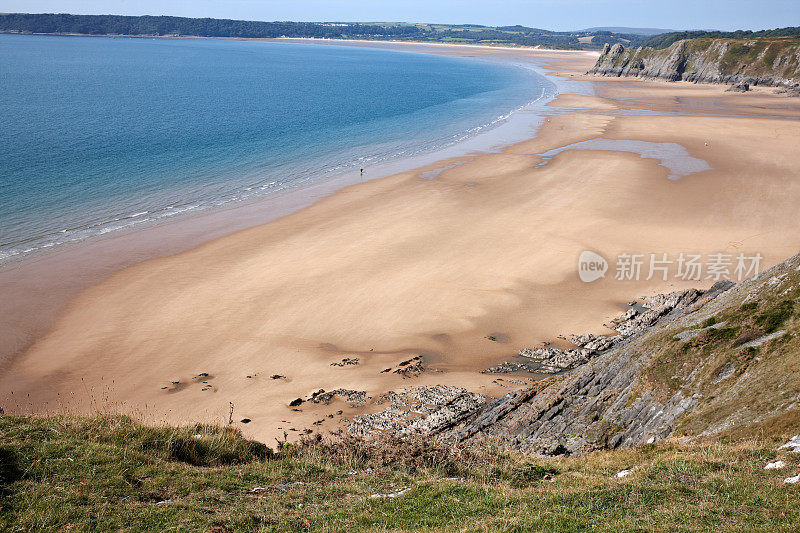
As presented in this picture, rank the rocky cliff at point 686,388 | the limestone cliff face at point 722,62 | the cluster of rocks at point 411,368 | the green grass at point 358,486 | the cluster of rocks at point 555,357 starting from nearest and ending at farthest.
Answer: the green grass at point 358,486, the rocky cliff at point 686,388, the cluster of rocks at point 555,357, the cluster of rocks at point 411,368, the limestone cliff face at point 722,62

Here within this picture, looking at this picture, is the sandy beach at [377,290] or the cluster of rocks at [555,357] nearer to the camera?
the sandy beach at [377,290]

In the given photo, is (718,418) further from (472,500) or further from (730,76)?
(730,76)

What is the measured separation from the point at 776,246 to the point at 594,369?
2009cm

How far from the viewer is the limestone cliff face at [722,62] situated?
332 ft

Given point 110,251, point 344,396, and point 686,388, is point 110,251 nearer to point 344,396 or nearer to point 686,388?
point 344,396

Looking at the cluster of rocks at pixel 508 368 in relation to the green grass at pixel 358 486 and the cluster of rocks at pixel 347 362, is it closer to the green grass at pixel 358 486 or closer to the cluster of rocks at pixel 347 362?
the cluster of rocks at pixel 347 362

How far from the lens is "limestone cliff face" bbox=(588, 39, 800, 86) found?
332ft

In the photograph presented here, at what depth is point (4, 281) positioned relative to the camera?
23.6 meters

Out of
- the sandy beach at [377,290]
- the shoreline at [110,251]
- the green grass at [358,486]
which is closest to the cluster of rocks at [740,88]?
the sandy beach at [377,290]

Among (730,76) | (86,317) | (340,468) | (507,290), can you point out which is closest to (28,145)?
(86,317)

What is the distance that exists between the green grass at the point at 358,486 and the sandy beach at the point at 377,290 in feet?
17.8

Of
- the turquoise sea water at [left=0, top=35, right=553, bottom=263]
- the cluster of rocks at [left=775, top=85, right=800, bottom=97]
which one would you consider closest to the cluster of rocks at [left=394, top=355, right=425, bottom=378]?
the turquoise sea water at [left=0, top=35, right=553, bottom=263]

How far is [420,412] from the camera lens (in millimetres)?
15539

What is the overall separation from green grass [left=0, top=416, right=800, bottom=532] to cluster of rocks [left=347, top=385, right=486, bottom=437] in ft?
13.8
